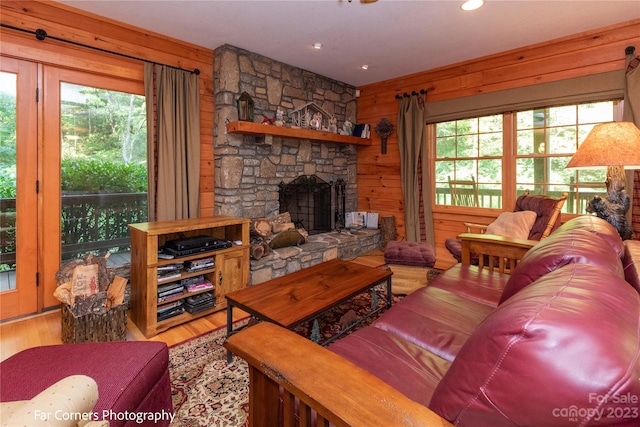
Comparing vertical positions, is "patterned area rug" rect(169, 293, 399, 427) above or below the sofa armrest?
below

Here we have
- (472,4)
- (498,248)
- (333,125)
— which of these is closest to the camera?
(498,248)

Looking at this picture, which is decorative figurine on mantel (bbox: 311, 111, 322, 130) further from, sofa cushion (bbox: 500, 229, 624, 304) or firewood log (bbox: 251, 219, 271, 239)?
sofa cushion (bbox: 500, 229, 624, 304)

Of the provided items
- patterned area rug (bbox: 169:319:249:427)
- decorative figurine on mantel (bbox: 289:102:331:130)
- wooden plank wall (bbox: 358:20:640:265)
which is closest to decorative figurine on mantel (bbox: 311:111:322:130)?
decorative figurine on mantel (bbox: 289:102:331:130)

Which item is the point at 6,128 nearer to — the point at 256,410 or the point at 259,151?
the point at 259,151

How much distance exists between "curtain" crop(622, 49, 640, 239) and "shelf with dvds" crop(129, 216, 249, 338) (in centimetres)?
369

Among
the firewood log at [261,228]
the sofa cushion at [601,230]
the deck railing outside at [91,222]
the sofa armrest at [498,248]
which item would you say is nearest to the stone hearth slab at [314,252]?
the firewood log at [261,228]

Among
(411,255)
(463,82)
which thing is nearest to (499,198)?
(463,82)

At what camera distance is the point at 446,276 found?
213cm

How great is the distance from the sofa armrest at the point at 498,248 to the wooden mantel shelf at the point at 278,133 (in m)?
2.31

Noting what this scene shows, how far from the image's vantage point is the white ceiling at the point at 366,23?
104 inches

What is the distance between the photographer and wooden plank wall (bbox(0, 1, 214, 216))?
8.00ft

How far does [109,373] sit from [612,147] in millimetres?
2948

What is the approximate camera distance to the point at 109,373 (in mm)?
1142

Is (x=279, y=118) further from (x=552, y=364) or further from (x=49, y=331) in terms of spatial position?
(x=552, y=364)
